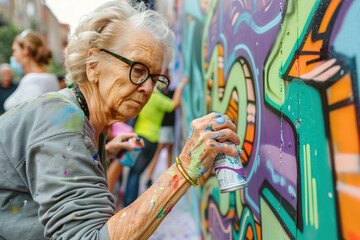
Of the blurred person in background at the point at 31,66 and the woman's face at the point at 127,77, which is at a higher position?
the blurred person in background at the point at 31,66

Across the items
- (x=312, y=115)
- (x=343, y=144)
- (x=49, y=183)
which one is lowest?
(x=49, y=183)

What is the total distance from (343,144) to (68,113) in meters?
0.93

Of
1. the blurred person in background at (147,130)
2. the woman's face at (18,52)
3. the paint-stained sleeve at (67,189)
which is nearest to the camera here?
the paint-stained sleeve at (67,189)

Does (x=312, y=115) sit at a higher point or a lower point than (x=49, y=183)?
higher

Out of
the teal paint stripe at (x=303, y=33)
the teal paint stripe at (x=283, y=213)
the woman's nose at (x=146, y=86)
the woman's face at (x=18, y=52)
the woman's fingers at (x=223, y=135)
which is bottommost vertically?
the teal paint stripe at (x=283, y=213)

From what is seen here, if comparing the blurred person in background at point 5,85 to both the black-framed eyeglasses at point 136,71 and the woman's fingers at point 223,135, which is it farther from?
the woman's fingers at point 223,135

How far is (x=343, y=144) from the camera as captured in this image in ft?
3.07

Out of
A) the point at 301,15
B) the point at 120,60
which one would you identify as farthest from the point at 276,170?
the point at 120,60

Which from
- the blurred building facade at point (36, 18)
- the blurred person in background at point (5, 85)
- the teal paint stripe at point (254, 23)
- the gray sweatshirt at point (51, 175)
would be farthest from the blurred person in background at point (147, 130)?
the blurred building facade at point (36, 18)

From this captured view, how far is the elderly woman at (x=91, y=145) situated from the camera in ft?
3.56

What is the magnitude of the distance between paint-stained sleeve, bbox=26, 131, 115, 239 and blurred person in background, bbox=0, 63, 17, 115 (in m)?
5.10

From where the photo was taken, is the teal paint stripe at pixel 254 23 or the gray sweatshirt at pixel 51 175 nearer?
the gray sweatshirt at pixel 51 175

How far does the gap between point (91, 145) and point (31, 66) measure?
322 cm

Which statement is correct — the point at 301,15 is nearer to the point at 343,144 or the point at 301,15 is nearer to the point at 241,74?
the point at 343,144
